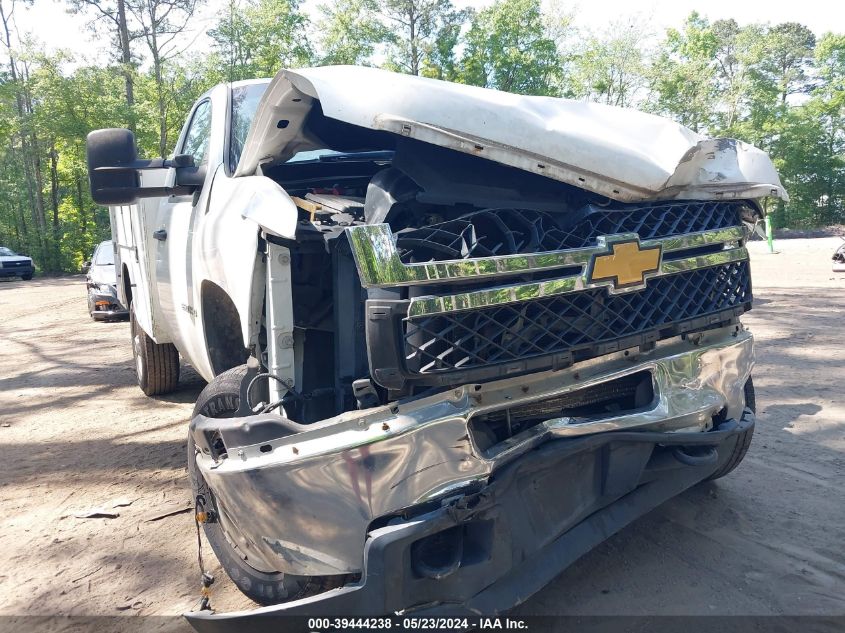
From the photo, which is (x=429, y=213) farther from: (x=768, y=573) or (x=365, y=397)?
(x=768, y=573)

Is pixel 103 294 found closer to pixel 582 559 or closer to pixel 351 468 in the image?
pixel 582 559

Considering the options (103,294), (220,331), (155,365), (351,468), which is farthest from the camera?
(103,294)

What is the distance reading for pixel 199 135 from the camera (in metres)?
4.27

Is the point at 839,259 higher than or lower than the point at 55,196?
lower

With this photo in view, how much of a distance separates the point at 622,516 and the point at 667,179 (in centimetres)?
127

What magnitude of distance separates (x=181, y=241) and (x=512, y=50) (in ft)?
99.7

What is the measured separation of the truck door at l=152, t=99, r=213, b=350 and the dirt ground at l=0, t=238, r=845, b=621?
1015 millimetres

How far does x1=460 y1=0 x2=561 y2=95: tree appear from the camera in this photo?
103 feet

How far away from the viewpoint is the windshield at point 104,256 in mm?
12566

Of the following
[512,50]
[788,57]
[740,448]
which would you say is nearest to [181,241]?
[740,448]

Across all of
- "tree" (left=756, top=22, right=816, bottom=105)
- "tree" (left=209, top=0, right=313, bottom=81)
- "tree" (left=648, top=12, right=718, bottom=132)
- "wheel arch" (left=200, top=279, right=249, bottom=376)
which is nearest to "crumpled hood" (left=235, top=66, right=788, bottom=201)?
"wheel arch" (left=200, top=279, right=249, bottom=376)

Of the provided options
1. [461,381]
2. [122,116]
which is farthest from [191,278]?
[122,116]

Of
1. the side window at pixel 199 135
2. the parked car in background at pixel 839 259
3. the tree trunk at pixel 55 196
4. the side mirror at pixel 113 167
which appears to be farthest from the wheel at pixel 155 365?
the tree trunk at pixel 55 196

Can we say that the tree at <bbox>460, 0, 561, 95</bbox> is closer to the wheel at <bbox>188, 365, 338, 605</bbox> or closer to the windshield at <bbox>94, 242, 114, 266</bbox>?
the windshield at <bbox>94, 242, 114, 266</bbox>
